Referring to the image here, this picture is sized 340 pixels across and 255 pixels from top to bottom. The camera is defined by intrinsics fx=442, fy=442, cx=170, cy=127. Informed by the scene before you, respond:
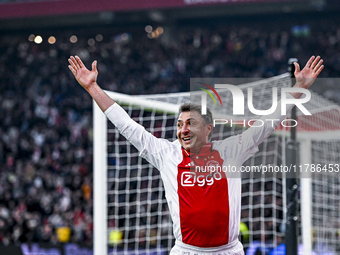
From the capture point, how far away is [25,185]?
37.7ft

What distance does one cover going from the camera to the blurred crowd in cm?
1078

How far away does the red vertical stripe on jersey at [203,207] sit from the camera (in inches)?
101

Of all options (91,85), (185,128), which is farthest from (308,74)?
(91,85)

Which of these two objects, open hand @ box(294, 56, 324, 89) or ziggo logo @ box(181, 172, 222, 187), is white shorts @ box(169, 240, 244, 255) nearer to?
ziggo logo @ box(181, 172, 222, 187)

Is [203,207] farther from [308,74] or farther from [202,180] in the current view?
[308,74]

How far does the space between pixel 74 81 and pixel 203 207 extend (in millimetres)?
13984

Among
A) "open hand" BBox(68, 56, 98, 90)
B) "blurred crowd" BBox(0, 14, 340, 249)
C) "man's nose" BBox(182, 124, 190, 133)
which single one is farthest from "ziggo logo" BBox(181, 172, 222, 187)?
"blurred crowd" BBox(0, 14, 340, 249)

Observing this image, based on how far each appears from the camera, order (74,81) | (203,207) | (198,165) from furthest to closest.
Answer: (74,81) → (198,165) → (203,207)

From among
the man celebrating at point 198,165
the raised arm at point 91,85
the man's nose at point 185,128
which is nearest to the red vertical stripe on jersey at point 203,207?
the man celebrating at point 198,165

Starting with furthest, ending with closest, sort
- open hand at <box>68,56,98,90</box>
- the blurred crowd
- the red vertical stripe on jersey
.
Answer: the blurred crowd, open hand at <box>68,56,98,90</box>, the red vertical stripe on jersey

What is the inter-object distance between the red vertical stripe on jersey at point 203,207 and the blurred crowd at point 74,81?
7.21 metres

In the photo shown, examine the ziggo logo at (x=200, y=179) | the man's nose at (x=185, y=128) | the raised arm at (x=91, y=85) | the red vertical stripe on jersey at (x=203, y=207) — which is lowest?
the red vertical stripe on jersey at (x=203, y=207)

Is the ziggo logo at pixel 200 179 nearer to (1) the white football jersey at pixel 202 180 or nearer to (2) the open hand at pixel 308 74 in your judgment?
(1) the white football jersey at pixel 202 180

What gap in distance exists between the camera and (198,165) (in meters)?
2.69
